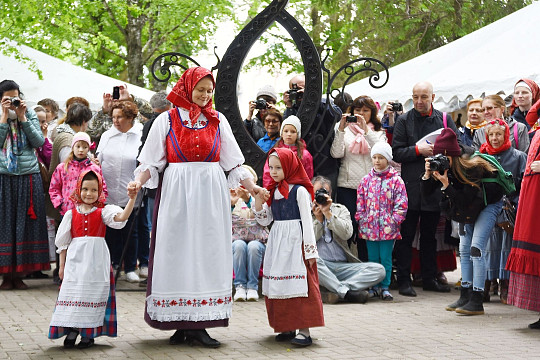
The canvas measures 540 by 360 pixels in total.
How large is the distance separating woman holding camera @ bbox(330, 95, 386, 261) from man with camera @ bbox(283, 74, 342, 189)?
79mm

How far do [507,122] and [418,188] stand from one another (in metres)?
1.17

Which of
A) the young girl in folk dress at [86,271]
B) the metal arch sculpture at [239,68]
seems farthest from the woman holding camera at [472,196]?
the young girl in folk dress at [86,271]

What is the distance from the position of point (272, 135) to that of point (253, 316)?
250 cm

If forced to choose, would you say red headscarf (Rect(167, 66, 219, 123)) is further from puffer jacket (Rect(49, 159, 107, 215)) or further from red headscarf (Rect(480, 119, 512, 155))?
red headscarf (Rect(480, 119, 512, 155))

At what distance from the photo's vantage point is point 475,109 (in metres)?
9.25

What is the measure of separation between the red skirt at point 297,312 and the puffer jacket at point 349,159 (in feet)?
9.92

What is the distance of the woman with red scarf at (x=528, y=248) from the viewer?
270 inches

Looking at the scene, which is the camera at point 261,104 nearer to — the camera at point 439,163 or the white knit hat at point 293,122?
the white knit hat at point 293,122

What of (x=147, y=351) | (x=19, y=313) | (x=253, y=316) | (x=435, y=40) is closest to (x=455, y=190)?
(x=253, y=316)

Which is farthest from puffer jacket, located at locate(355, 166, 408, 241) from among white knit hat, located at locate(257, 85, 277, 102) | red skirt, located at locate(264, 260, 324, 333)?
red skirt, located at locate(264, 260, 324, 333)

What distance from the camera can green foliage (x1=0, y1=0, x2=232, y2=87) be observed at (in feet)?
52.3

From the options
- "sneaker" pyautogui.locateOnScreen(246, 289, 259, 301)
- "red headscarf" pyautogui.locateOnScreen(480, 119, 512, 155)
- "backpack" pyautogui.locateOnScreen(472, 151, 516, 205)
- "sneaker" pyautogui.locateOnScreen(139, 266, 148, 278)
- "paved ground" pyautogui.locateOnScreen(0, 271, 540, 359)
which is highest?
"red headscarf" pyautogui.locateOnScreen(480, 119, 512, 155)

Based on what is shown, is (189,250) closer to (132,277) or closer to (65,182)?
(65,182)

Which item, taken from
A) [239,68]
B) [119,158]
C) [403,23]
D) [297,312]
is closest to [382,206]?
[239,68]
